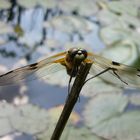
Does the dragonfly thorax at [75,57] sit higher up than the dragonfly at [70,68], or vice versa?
the dragonfly thorax at [75,57]

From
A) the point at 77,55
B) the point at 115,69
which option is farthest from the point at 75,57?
the point at 115,69

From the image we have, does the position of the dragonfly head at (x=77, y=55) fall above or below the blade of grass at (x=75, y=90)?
above

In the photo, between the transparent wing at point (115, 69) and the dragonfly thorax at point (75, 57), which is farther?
the transparent wing at point (115, 69)

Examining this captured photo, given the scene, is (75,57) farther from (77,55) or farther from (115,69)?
(115,69)

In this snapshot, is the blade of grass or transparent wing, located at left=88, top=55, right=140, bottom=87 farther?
transparent wing, located at left=88, top=55, right=140, bottom=87

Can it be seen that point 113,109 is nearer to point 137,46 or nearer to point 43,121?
point 43,121

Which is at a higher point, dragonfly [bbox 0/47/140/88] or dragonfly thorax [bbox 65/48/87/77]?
dragonfly thorax [bbox 65/48/87/77]
